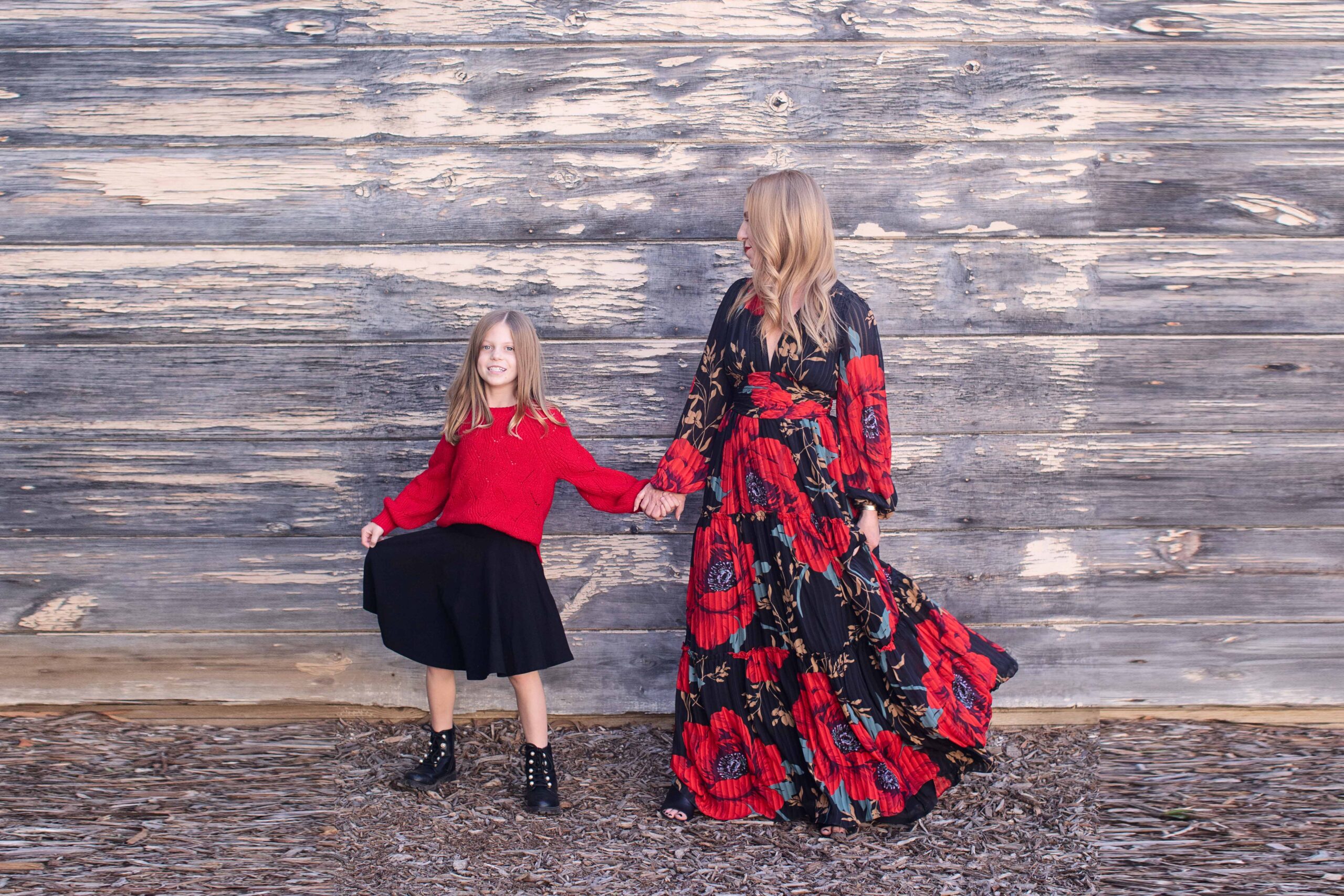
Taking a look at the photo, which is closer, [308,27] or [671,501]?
[671,501]

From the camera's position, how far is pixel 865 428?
242cm

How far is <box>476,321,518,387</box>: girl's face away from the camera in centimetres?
248

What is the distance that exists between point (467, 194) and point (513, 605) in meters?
1.24

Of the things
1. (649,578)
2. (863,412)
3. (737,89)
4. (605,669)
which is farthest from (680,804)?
(737,89)

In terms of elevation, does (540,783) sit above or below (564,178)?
below

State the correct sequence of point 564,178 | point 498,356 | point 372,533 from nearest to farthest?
point 498,356 → point 372,533 → point 564,178

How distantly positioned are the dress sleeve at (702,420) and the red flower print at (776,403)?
104 mm

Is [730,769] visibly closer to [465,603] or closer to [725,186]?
[465,603]

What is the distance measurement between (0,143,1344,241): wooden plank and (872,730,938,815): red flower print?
136 cm

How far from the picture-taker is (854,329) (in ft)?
7.94

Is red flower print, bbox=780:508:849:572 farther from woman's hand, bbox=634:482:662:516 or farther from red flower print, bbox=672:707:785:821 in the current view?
red flower print, bbox=672:707:785:821

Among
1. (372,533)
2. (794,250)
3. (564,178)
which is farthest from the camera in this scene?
(564,178)

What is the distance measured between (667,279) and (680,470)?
672 millimetres

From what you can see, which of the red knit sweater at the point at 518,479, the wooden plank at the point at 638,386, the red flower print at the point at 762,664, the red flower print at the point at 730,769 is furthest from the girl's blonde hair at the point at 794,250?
the red flower print at the point at 730,769
